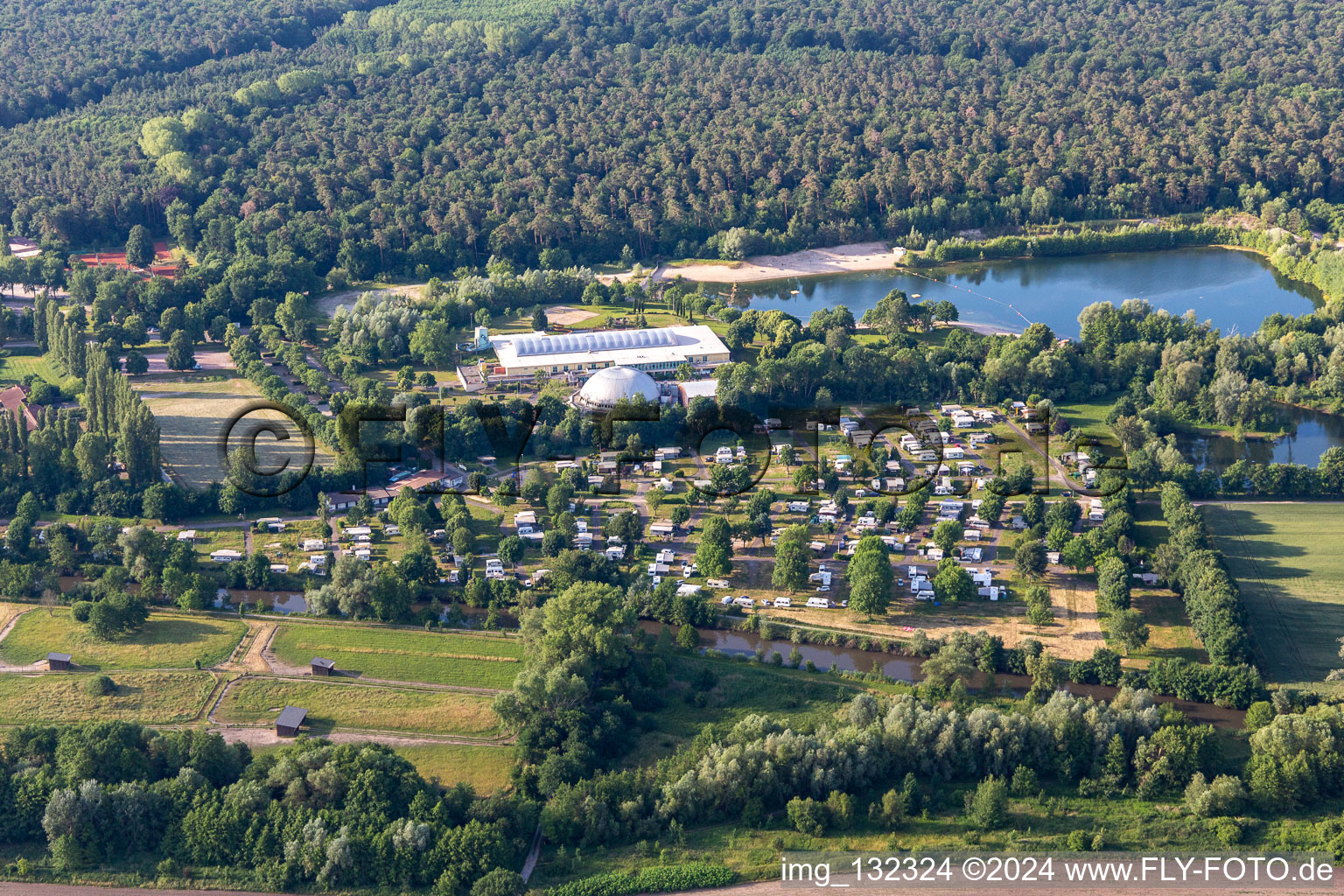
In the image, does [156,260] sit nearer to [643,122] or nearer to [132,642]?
[643,122]

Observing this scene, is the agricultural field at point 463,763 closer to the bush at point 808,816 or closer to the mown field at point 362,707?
the mown field at point 362,707

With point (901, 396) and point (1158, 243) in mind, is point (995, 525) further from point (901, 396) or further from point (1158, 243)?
point (1158, 243)

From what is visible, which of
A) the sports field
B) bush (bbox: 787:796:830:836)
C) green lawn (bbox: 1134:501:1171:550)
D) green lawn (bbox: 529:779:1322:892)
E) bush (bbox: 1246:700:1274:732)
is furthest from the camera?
green lawn (bbox: 1134:501:1171:550)

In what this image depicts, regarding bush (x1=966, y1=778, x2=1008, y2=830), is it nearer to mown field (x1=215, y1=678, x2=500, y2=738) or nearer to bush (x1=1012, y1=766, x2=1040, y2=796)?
bush (x1=1012, y1=766, x2=1040, y2=796)

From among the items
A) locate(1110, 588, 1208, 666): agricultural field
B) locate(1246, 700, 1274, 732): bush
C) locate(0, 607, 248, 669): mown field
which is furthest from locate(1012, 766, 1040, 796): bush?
locate(0, 607, 248, 669): mown field

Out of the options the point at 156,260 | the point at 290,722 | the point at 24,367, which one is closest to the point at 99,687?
the point at 290,722

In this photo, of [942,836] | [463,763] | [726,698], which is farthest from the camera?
[726,698]

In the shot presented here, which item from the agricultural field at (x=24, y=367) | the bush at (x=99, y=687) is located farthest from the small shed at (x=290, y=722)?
the agricultural field at (x=24, y=367)

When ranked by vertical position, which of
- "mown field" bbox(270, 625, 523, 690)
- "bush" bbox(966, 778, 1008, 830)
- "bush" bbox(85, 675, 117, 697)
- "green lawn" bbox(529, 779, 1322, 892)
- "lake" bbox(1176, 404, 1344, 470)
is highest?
"lake" bbox(1176, 404, 1344, 470)
